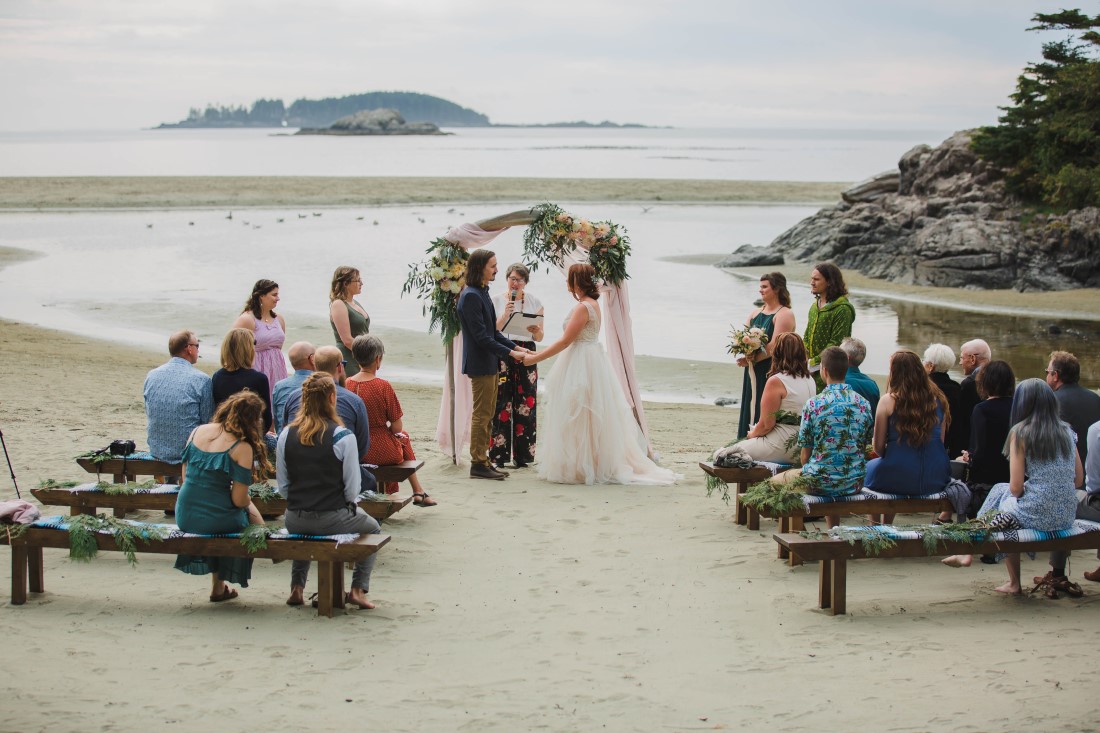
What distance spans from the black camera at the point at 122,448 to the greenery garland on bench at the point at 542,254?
2995 mm

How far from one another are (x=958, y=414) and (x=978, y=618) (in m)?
2.20

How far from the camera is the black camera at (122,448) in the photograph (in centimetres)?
811

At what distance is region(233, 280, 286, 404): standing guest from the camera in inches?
372

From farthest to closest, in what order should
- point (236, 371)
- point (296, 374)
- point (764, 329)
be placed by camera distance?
point (764, 329), point (296, 374), point (236, 371)

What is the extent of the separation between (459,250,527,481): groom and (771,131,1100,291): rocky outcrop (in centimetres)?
2255

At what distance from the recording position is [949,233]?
31.1m

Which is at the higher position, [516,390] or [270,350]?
[270,350]

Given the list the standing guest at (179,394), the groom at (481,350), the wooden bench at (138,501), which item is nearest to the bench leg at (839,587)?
the wooden bench at (138,501)

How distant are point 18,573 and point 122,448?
6.65 ft

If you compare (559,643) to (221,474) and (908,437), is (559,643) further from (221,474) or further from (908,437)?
(908,437)

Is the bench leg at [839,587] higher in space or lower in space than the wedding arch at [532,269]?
lower

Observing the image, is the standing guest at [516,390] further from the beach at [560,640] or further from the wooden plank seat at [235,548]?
the wooden plank seat at [235,548]

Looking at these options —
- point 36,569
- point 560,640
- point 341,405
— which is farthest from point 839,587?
point 36,569

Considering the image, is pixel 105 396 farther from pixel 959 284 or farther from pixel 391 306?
pixel 959 284
